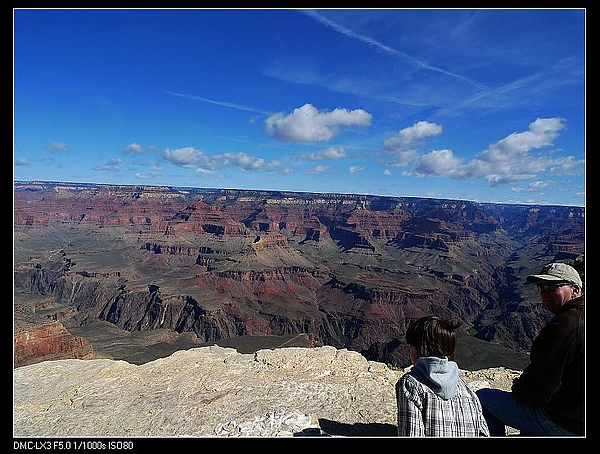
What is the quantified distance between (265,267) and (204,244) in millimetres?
43359

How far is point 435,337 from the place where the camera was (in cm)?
317

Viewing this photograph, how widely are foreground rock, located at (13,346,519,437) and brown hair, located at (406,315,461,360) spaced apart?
209 cm

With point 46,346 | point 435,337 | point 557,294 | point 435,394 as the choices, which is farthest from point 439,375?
point 46,346

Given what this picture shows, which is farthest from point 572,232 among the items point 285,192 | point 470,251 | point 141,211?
point 141,211

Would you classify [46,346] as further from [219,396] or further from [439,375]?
[439,375]

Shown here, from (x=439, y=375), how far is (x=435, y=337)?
0.92 ft

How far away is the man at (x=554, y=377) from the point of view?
3.09 m

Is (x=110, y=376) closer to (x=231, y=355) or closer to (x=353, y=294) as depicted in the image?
(x=231, y=355)

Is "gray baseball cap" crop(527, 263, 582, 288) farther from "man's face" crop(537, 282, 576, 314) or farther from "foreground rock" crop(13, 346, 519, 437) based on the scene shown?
"foreground rock" crop(13, 346, 519, 437)

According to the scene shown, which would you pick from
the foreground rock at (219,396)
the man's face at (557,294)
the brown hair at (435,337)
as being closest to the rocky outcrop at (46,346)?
Result: the foreground rock at (219,396)

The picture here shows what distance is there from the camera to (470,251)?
15112 cm

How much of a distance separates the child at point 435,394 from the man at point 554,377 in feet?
1.84

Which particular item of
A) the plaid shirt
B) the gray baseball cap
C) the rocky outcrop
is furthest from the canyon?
the plaid shirt

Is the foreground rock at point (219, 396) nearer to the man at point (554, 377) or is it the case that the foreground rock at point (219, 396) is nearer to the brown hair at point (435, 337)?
the man at point (554, 377)
